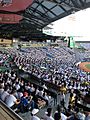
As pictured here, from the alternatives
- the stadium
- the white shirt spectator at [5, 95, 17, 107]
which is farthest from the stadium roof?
the white shirt spectator at [5, 95, 17, 107]

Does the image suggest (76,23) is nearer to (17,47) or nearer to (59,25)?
(59,25)

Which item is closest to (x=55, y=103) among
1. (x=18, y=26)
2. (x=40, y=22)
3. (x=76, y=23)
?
(x=18, y=26)

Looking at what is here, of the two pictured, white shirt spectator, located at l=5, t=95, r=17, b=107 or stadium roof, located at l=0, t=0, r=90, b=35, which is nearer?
white shirt spectator, located at l=5, t=95, r=17, b=107

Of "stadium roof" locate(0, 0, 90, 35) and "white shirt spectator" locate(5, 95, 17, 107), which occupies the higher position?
"stadium roof" locate(0, 0, 90, 35)

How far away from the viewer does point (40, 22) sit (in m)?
21.5

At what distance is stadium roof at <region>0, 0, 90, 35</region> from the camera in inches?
445

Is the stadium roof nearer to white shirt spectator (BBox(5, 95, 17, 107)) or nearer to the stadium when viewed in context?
the stadium

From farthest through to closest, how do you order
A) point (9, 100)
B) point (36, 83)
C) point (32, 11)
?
1. point (32, 11)
2. point (36, 83)
3. point (9, 100)

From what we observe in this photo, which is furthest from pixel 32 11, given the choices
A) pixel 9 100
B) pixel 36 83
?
pixel 9 100

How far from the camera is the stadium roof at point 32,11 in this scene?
445 inches

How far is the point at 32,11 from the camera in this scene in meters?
17.8

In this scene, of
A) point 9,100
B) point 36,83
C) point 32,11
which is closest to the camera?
point 9,100

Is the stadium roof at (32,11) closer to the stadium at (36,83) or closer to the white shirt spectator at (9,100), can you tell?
the stadium at (36,83)

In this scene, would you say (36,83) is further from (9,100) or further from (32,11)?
(9,100)
